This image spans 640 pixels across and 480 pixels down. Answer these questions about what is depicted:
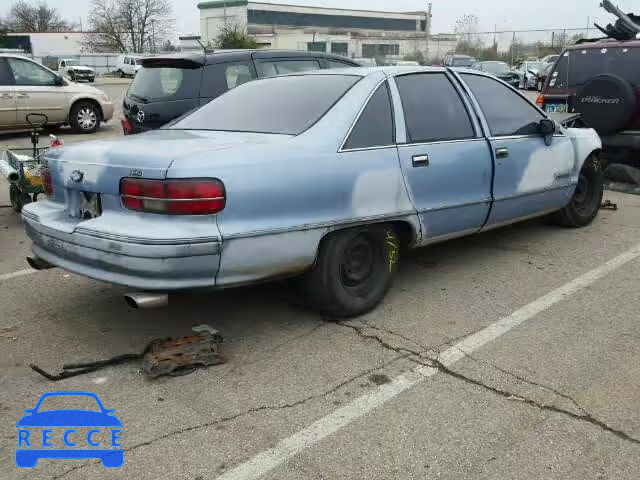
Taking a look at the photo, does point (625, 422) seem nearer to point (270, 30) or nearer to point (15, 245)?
point (15, 245)

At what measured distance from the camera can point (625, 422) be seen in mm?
2963

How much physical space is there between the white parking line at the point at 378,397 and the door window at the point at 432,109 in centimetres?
130

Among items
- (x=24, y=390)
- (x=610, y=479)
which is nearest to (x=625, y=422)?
(x=610, y=479)

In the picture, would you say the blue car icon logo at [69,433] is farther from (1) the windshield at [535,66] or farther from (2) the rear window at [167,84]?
(1) the windshield at [535,66]

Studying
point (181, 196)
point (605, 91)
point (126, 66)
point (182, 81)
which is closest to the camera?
point (181, 196)

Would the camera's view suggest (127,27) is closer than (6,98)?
No

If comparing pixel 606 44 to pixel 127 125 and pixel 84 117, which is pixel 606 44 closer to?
pixel 127 125

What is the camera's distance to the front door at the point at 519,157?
4949mm

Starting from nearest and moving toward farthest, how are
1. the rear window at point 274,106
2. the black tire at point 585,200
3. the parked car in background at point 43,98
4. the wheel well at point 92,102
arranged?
the rear window at point 274,106, the black tire at point 585,200, the parked car in background at point 43,98, the wheel well at point 92,102

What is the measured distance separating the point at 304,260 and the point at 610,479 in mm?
1865

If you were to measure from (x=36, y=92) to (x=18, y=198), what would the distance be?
23.3 ft

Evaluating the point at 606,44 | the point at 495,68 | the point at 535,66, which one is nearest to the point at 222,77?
the point at 606,44

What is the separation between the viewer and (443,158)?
4445 mm

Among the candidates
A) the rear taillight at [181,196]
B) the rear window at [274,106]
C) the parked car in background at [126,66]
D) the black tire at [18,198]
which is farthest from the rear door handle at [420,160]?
the parked car in background at [126,66]
